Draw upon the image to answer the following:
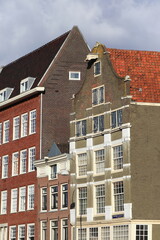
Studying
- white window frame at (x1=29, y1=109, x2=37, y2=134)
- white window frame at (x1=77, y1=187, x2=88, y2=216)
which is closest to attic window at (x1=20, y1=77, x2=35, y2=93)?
white window frame at (x1=29, y1=109, x2=37, y2=134)

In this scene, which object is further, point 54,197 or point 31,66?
point 31,66

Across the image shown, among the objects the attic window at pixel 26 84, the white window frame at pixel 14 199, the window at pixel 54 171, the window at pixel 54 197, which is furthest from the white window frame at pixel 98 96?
the white window frame at pixel 14 199

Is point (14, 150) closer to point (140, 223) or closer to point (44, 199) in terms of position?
point (44, 199)

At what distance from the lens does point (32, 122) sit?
6831 centimetres

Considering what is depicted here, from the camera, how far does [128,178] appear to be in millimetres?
54125

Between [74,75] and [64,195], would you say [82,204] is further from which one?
[74,75]

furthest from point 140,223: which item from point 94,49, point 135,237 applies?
point 94,49

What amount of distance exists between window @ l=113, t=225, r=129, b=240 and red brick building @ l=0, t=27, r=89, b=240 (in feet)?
37.0

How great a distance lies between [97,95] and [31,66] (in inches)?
644

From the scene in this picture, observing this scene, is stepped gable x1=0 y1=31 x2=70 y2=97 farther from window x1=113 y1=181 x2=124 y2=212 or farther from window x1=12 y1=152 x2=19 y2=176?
window x1=113 y1=181 x2=124 y2=212

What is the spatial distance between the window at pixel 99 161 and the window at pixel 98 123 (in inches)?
72.0

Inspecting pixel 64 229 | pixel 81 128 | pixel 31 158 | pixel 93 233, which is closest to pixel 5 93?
pixel 31 158

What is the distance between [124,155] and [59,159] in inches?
379

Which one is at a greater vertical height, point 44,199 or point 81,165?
point 81,165
